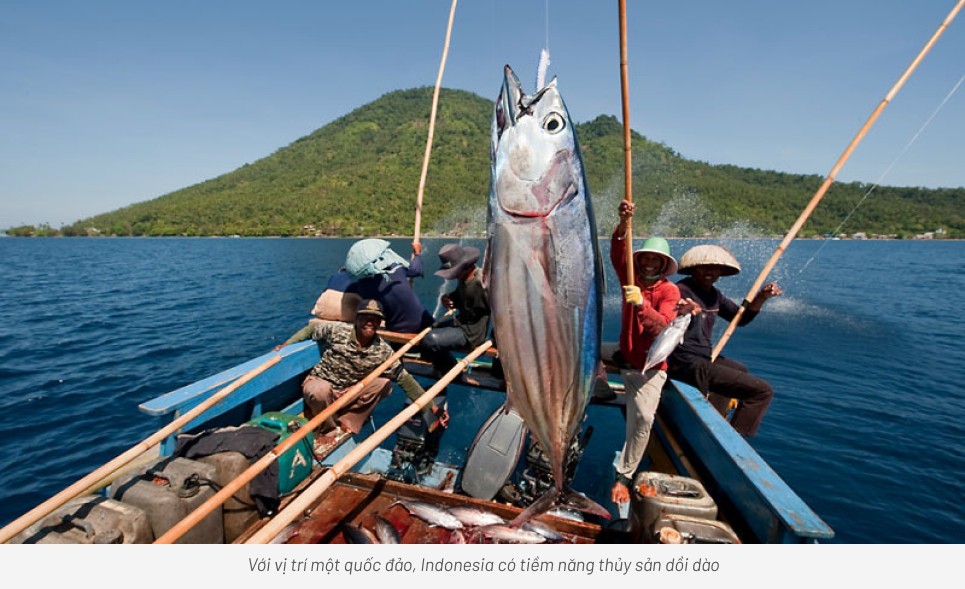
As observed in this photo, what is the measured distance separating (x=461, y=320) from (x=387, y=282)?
1083 millimetres

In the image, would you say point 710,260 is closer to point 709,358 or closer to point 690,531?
point 709,358

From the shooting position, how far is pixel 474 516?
344 cm

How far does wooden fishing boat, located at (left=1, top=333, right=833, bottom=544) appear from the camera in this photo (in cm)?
259

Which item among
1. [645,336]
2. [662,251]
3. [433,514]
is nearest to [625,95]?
[662,251]

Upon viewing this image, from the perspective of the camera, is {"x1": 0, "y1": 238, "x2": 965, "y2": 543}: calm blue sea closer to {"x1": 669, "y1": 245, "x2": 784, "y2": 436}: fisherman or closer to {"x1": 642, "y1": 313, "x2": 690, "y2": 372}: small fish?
{"x1": 669, "y1": 245, "x2": 784, "y2": 436}: fisherman

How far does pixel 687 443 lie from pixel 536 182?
11.5 ft

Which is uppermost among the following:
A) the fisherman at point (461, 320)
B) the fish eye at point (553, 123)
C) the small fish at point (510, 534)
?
the fish eye at point (553, 123)

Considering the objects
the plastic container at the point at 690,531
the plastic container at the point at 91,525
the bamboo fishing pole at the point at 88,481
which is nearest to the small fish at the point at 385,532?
the plastic container at the point at 91,525

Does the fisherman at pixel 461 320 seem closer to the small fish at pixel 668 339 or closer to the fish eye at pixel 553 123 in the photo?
the small fish at pixel 668 339

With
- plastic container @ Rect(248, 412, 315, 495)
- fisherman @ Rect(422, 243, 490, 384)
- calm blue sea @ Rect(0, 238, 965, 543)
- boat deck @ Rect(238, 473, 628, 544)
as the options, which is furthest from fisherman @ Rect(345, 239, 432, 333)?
boat deck @ Rect(238, 473, 628, 544)

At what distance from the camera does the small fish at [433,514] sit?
3.35 m

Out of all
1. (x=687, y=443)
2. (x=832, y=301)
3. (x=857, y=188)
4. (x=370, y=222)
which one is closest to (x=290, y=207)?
Result: (x=370, y=222)

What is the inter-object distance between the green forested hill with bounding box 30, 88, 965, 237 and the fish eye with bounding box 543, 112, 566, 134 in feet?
186

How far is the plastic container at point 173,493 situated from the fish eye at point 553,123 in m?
3.30
